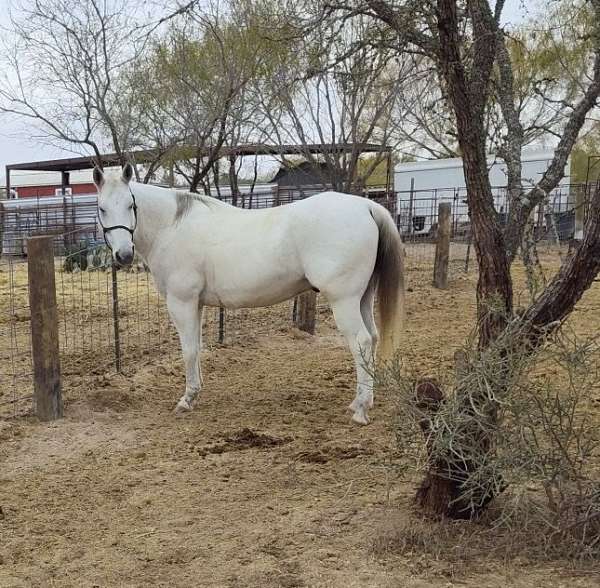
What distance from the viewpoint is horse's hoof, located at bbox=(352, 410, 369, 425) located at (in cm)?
398

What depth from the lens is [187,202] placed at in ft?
14.8

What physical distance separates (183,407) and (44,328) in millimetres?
1072

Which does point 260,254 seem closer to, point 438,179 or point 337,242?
point 337,242

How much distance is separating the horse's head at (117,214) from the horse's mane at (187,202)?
40 cm

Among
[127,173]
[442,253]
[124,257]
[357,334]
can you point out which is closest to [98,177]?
[127,173]

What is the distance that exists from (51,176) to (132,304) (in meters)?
35.0

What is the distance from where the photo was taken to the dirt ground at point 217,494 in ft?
7.28

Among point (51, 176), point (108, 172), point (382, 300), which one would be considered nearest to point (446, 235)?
point (382, 300)

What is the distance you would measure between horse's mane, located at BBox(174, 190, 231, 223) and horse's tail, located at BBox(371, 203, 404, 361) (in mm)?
1197

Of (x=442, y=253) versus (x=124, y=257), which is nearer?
(x=124, y=257)

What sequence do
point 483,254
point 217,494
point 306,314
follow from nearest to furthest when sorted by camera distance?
point 483,254, point 217,494, point 306,314

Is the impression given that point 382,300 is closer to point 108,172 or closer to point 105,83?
point 108,172

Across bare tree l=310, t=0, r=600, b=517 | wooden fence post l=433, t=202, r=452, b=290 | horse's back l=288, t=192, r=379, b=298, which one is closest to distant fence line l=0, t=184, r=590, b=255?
wooden fence post l=433, t=202, r=452, b=290

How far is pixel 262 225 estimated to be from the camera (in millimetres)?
4305
